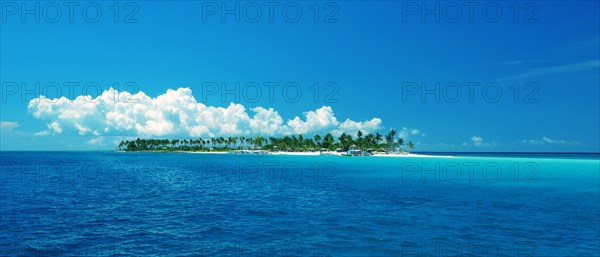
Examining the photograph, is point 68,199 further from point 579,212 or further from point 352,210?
point 579,212

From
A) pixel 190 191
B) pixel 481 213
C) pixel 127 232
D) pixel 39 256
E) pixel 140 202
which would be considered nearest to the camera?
pixel 39 256

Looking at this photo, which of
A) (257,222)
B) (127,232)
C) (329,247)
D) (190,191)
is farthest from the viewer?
(190,191)

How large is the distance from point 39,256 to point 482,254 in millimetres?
26545

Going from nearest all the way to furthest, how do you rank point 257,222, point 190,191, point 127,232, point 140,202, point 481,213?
point 127,232 < point 257,222 < point 481,213 < point 140,202 < point 190,191

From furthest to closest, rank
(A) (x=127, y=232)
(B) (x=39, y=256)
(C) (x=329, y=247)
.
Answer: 1. (A) (x=127, y=232)
2. (C) (x=329, y=247)
3. (B) (x=39, y=256)

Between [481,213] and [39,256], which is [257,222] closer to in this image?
[39,256]

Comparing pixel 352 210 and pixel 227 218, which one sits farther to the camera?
pixel 352 210

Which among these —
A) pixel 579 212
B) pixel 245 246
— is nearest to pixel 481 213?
pixel 579 212

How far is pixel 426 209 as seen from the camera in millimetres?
37781

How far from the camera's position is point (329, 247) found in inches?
930

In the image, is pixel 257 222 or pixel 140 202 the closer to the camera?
pixel 257 222

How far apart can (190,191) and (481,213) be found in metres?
39.1

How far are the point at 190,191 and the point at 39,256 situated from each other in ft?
109

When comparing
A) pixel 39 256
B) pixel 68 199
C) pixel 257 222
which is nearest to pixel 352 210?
pixel 257 222
